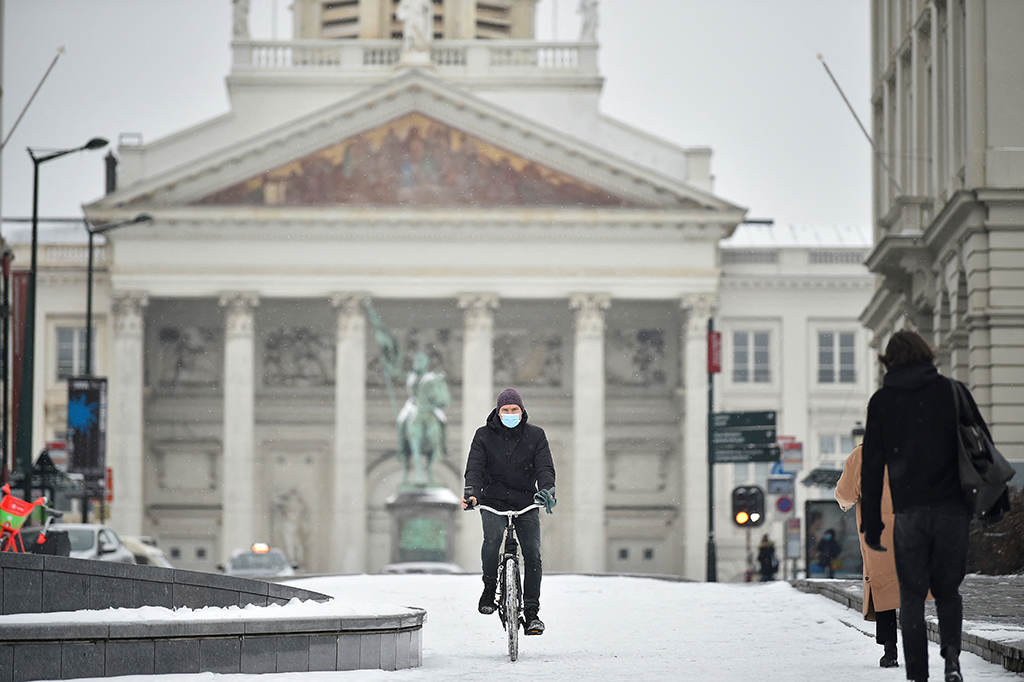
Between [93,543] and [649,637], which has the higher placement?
[649,637]

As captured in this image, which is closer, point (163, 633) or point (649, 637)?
point (163, 633)

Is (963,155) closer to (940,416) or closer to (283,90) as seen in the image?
(940,416)

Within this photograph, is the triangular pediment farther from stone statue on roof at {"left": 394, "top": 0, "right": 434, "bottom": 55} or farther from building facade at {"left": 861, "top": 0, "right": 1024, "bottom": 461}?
building facade at {"left": 861, "top": 0, "right": 1024, "bottom": 461}

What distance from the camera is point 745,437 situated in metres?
36.0

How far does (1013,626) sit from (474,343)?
48.4m

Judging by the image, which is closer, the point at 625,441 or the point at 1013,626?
the point at 1013,626

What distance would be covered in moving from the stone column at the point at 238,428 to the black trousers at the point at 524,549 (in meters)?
47.5

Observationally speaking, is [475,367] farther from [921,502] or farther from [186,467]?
[921,502]

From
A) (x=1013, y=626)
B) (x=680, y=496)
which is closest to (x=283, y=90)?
(x=680, y=496)

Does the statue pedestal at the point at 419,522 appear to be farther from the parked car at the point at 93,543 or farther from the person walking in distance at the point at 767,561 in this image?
→ the parked car at the point at 93,543

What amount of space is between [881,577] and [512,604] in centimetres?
273

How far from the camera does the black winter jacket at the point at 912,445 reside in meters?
9.77

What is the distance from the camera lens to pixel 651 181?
60.6 meters

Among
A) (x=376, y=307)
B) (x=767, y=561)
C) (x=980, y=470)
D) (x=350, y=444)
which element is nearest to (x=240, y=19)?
(x=376, y=307)
